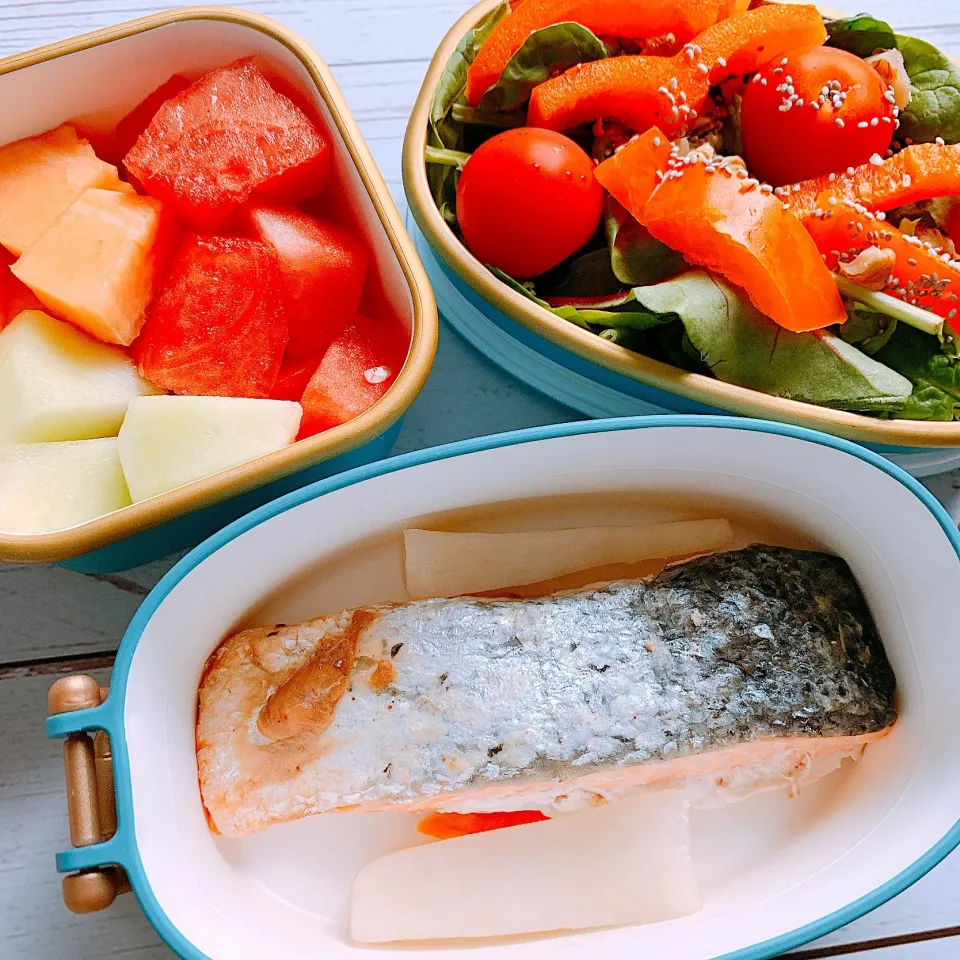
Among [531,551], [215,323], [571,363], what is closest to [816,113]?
[571,363]

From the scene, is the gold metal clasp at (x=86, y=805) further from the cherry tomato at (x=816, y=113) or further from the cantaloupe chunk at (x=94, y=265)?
the cherry tomato at (x=816, y=113)

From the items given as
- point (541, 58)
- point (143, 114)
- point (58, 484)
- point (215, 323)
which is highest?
point (541, 58)

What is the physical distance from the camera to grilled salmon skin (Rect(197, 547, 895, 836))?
31.6 inches

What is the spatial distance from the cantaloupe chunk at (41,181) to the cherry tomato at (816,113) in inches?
25.5

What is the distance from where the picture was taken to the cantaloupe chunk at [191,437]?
777 millimetres

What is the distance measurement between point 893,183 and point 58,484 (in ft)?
2.76

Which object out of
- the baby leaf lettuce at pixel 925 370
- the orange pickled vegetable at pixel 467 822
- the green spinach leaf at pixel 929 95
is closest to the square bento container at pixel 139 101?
the orange pickled vegetable at pixel 467 822

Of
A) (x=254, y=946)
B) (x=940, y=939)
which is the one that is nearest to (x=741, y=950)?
(x=940, y=939)

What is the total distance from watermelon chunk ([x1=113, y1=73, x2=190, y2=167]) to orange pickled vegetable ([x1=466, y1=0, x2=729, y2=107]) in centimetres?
30

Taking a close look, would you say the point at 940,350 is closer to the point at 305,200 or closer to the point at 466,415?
the point at 466,415

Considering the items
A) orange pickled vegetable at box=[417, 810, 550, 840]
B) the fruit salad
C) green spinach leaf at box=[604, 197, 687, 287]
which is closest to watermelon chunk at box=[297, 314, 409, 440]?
the fruit salad

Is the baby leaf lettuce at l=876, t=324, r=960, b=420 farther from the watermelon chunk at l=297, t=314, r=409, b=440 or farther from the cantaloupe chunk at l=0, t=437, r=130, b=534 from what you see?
the cantaloupe chunk at l=0, t=437, r=130, b=534

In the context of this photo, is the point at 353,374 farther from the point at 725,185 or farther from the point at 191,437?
the point at 725,185

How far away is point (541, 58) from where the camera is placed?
898 millimetres
